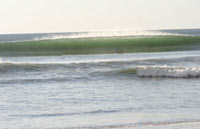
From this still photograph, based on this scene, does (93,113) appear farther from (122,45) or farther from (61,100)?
(122,45)

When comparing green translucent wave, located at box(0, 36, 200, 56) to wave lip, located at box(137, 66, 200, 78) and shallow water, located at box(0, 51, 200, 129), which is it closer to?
wave lip, located at box(137, 66, 200, 78)

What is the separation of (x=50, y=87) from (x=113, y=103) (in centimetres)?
402

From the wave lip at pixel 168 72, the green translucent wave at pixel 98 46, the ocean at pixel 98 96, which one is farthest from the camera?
the green translucent wave at pixel 98 46

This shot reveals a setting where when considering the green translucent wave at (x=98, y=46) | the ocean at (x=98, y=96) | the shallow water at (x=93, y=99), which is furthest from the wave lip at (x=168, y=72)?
the green translucent wave at (x=98, y=46)

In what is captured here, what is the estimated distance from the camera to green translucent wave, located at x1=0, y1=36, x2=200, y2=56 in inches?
1738

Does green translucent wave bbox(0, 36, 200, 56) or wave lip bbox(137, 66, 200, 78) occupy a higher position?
wave lip bbox(137, 66, 200, 78)

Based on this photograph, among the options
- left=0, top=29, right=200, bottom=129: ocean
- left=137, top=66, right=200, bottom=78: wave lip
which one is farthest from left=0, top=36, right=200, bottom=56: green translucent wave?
left=137, top=66, right=200, bottom=78: wave lip

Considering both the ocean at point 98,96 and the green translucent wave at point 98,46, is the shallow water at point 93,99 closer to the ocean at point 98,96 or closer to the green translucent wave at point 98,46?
the ocean at point 98,96

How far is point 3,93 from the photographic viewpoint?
56.2ft

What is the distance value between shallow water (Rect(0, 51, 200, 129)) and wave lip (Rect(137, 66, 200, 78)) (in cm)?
30

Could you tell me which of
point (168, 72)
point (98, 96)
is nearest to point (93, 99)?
point (98, 96)

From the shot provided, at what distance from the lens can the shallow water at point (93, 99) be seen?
12.5m

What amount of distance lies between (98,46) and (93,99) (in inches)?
1304

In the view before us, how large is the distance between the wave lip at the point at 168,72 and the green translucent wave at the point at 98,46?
63.6ft
